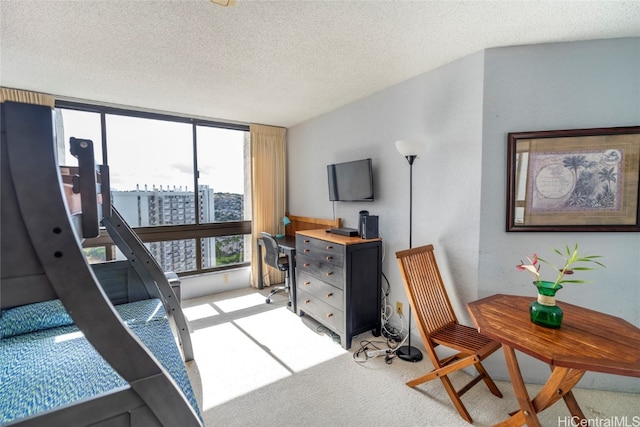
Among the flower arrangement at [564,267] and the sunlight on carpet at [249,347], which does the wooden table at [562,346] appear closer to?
the flower arrangement at [564,267]

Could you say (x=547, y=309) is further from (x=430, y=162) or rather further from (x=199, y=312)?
(x=199, y=312)

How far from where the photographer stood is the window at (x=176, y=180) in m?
3.27

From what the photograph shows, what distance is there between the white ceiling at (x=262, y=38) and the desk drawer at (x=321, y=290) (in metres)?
2.01

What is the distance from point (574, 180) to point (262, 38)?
7.90 feet

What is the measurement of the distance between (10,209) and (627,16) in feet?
9.70

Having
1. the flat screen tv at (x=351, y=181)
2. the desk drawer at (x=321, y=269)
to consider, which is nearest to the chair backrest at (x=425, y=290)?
the desk drawer at (x=321, y=269)

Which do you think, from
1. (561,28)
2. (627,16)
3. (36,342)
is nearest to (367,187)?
(561,28)

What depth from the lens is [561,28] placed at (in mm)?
1754

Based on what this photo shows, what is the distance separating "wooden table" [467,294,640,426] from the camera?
1.20 meters

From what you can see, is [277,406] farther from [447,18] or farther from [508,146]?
[447,18]

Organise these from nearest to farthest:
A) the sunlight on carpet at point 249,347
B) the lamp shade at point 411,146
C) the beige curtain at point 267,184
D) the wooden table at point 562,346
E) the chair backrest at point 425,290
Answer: the wooden table at point 562,346, the chair backrest at point 425,290, the sunlight on carpet at point 249,347, the lamp shade at point 411,146, the beige curtain at point 267,184

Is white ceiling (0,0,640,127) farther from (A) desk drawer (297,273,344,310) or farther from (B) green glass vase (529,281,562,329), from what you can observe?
(A) desk drawer (297,273,344,310)

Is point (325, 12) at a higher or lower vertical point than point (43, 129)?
higher

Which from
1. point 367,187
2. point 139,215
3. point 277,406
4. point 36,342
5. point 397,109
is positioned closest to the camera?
point 36,342
